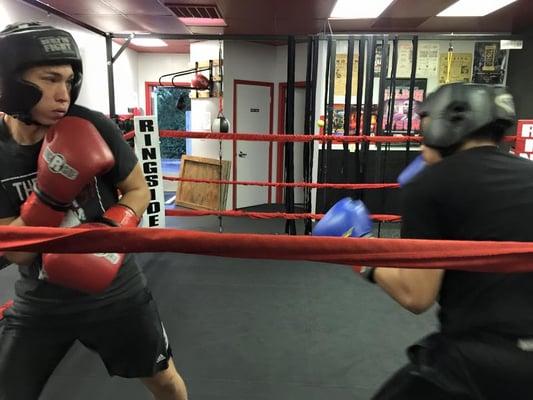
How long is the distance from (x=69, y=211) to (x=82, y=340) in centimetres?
31

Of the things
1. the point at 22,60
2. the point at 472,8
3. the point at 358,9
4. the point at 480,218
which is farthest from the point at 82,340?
the point at 472,8

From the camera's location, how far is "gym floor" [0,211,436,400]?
1.74m

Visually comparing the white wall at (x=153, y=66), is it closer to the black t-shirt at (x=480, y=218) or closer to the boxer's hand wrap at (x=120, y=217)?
the boxer's hand wrap at (x=120, y=217)

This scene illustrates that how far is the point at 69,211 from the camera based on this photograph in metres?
0.96

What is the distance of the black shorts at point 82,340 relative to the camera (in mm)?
950

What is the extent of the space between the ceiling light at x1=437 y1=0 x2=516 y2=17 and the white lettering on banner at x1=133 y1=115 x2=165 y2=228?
2.63m

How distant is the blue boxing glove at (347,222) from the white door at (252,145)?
Answer: 182 inches

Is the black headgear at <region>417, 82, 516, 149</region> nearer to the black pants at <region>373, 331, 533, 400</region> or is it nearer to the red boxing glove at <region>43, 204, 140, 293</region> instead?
the black pants at <region>373, 331, 533, 400</region>

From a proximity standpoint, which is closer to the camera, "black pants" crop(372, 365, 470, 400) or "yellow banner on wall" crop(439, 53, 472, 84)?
"black pants" crop(372, 365, 470, 400)

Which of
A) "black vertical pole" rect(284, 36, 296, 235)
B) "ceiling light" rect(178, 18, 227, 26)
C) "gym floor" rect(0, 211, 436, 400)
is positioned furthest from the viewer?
"ceiling light" rect(178, 18, 227, 26)

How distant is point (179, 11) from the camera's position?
3902 millimetres

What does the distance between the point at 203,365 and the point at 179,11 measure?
3.15m

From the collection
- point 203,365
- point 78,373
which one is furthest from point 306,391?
point 78,373

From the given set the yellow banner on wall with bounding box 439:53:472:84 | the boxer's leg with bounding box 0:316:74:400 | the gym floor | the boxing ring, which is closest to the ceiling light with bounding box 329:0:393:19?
the yellow banner on wall with bounding box 439:53:472:84
